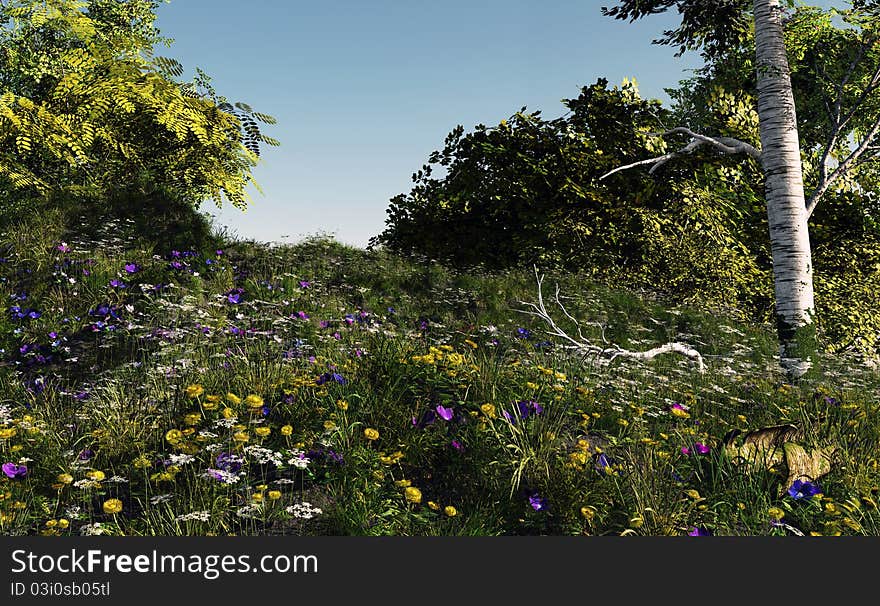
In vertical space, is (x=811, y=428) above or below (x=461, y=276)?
below

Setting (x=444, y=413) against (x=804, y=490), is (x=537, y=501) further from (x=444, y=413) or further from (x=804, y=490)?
(x=804, y=490)

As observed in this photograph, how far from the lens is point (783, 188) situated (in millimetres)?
6898

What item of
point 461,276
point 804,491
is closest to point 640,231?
point 461,276

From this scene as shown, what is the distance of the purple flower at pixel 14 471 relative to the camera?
9.16ft

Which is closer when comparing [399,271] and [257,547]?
[257,547]

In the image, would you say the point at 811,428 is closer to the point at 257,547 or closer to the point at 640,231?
the point at 257,547

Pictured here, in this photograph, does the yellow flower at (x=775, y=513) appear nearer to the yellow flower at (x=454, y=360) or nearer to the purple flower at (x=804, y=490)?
the purple flower at (x=804, y=490)

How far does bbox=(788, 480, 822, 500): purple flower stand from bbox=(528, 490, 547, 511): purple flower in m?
1.24

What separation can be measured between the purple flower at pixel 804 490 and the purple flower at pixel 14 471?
373 cm

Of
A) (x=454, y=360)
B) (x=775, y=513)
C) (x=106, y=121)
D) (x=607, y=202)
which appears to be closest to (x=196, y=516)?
(x=454, y=360)

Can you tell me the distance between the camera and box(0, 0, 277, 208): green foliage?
22.0 feet

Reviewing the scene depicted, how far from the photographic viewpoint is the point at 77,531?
254 centimetres

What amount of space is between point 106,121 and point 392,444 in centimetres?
814

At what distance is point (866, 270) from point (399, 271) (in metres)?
7.26
